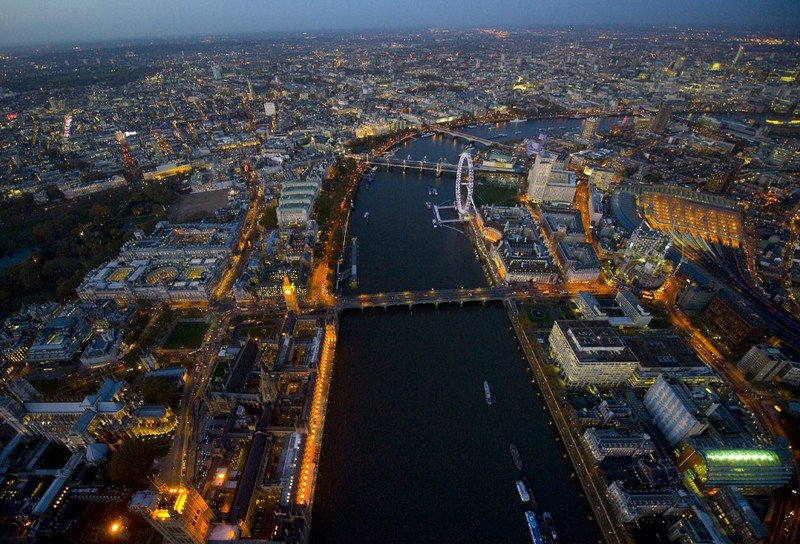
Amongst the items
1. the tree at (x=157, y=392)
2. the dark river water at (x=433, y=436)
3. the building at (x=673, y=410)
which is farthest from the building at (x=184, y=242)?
the building at (x=673, y=410)

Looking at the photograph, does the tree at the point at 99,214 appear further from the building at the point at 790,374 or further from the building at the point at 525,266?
the building at the point at 790,374

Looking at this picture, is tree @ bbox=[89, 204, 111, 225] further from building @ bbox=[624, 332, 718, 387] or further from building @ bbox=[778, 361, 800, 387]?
building @ bbox=[778, 361, 800, 387]

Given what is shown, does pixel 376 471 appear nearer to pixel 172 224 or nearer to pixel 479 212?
pixel 479 212

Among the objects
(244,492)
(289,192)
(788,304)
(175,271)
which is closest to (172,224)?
(175,271)

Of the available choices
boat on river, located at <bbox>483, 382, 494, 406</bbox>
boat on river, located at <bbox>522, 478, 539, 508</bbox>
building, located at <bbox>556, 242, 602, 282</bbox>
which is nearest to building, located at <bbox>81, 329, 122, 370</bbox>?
boat on river, located at <bbox>483, 382, 494, 406</bbox>

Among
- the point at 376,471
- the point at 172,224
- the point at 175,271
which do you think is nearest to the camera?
the point at 376,471

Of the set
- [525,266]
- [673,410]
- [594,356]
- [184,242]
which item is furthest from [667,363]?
[184,242]
